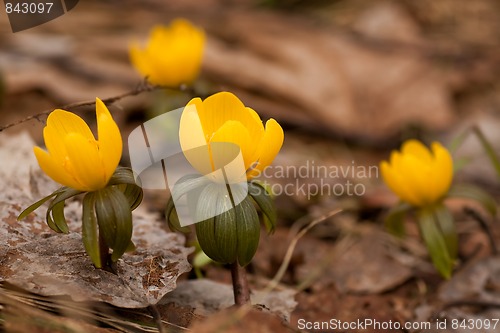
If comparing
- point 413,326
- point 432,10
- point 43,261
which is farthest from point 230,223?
point 432,10

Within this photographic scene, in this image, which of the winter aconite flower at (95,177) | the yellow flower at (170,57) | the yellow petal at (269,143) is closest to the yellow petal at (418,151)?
the yellow petal at (269,143)

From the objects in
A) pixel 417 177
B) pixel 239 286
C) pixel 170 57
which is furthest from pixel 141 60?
pixel 239 286

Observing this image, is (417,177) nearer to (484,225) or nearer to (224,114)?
(484,225)

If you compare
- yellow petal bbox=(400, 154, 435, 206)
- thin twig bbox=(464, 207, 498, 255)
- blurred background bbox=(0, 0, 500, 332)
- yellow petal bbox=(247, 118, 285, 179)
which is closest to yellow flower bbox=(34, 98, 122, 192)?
yellow petal bbox=(247, 118, 285, 179)

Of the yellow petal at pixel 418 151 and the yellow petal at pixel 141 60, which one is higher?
the yellow petal at pixel 418 151

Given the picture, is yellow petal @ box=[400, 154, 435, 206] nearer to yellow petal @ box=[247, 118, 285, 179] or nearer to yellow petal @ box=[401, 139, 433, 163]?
yellow petal @ box=[401, 139, 433, 163]

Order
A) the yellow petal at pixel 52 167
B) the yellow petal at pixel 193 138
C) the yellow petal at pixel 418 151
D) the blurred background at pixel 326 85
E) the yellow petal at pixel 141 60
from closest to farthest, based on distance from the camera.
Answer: the yellow petal at pixel 52 167 < the yellow petal at pixel 193 138 < the yellow petal at pixel 418 151 < the blurred background at pixel 326 85 < the yellow petal at pixel 141 60

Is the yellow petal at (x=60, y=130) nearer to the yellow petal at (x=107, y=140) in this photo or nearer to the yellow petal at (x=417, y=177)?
the yellow petal at (x=107, y=140)
